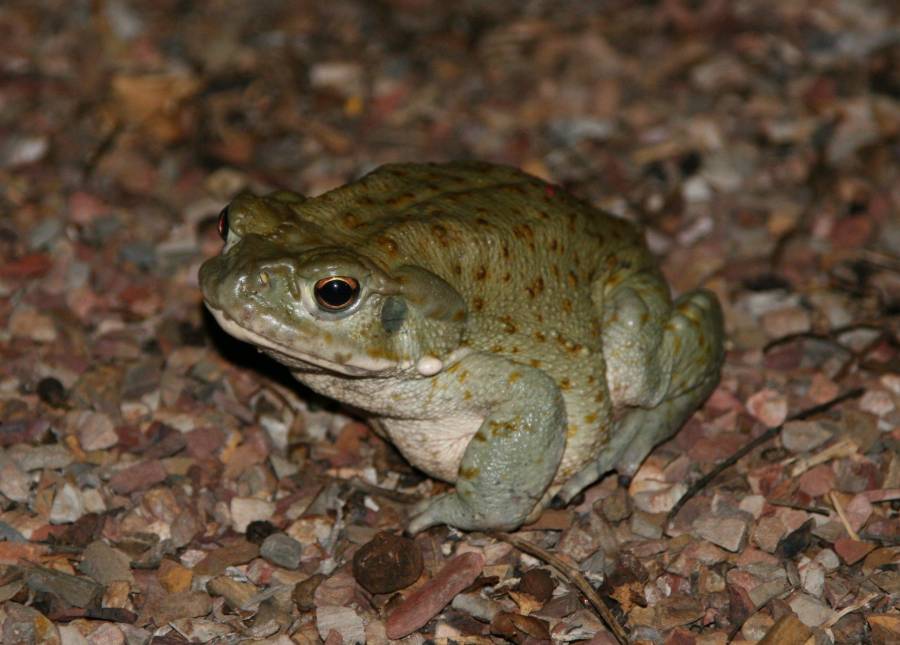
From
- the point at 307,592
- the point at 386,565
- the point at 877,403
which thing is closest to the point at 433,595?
the point at 386,565

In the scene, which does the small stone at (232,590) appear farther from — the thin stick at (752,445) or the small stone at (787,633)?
the small stone at (787,633)

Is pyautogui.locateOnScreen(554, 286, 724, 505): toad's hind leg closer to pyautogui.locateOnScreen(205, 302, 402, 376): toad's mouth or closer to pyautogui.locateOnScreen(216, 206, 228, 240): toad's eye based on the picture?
pyautogui.locateOnScreen(205, 302, 402, 376): toad's mouth

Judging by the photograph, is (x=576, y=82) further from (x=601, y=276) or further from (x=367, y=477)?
(x=367, y=477)

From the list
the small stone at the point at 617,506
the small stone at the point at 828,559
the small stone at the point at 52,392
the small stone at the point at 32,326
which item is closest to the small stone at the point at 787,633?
the small stone at the point at 828,559

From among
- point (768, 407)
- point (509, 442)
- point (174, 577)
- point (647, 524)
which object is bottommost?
point (174, 577)

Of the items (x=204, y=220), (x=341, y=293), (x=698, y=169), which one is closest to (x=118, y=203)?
(x=204, y=220)

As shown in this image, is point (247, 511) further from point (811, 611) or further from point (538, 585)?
point (811, 611)
